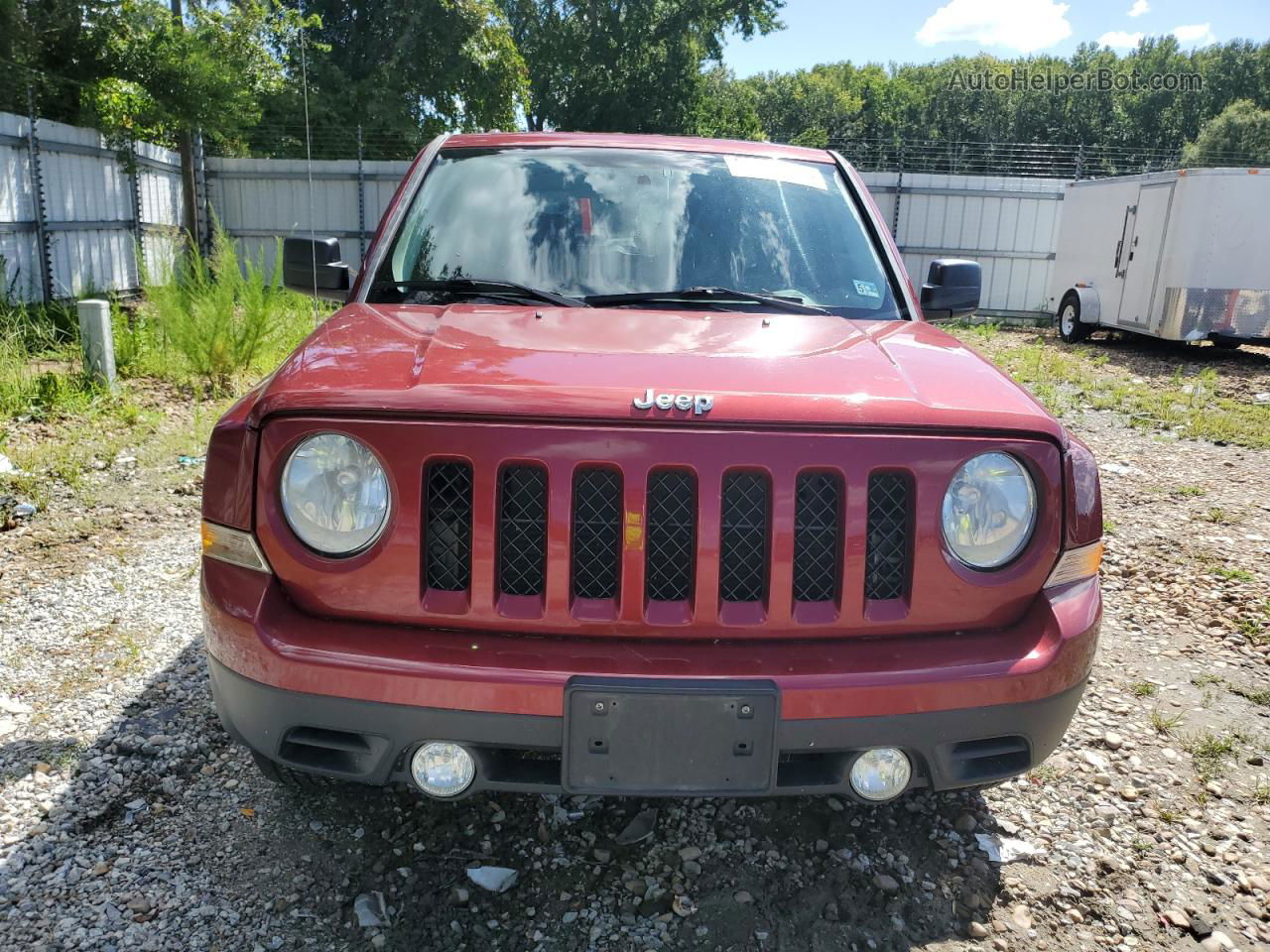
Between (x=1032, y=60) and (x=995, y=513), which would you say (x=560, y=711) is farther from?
(x=1032, y=60)

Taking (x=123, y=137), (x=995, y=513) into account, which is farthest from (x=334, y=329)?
(x=123, y=137)

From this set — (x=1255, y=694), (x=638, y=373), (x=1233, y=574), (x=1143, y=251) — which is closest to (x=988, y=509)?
(x=638, y=373)

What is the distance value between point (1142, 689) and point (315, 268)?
346 centimetres

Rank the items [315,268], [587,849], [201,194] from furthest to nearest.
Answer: [201,194], [315,268], [587,849]

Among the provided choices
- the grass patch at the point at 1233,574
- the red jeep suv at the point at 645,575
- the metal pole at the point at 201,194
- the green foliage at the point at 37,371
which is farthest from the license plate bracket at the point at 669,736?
the metal pole at the point at 201,194

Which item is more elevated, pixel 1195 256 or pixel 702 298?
pixel 1195 256

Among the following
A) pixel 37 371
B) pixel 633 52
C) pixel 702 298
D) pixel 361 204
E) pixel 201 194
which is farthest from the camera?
pixel 633 52

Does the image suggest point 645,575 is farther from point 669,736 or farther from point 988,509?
point 988,509

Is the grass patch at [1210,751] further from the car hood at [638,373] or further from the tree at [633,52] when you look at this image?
the tree at [633,52]

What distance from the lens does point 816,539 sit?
203cm

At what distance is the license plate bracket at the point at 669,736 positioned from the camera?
186 cm

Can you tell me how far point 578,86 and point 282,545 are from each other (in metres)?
37.0

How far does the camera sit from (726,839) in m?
2.57

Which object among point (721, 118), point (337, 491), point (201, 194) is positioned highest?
point (721, 118)
